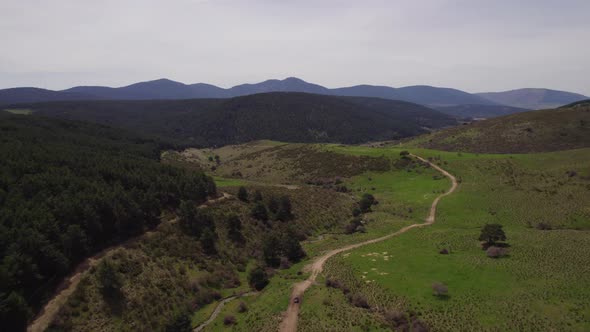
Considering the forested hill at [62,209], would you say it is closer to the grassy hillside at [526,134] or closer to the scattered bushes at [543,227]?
the scattered bushes at [543,227]

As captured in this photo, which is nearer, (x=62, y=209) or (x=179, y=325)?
(x=179, y=325)

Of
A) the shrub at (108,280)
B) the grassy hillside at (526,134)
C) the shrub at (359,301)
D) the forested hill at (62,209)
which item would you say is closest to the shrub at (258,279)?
the shrub at (359,301)

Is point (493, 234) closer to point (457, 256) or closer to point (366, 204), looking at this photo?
point (457, 256)

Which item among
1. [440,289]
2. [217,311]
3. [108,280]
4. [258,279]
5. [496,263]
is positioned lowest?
[217,311]

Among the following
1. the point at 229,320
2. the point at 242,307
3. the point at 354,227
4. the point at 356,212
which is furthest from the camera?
the point at 356,212

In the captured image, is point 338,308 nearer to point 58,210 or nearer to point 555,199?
point 58,210

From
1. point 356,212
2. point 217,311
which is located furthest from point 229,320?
point 356,212

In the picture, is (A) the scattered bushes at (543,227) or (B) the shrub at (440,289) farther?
(A) the scattered bushes at (543,227)
